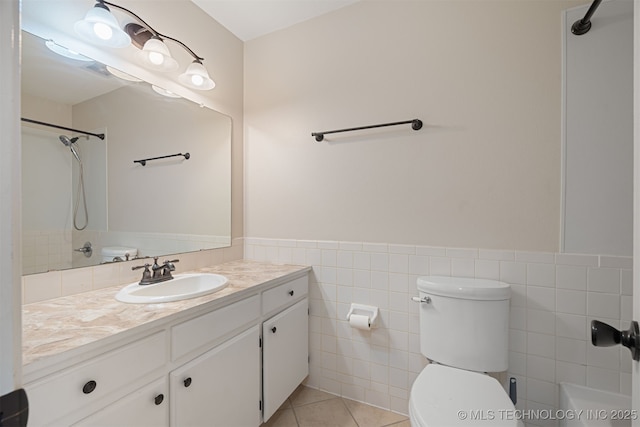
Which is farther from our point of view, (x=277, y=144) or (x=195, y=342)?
(x=277, y=144)

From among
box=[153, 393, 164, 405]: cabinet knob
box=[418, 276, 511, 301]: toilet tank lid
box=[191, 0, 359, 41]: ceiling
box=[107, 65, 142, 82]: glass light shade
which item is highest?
box=[191, 0, 359, 41]: ceiling

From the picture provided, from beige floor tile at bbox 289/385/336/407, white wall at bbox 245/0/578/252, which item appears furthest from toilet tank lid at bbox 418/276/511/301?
beige floor tile at bbox 289/385/336/407

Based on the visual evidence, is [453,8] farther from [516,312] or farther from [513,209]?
[516,312]

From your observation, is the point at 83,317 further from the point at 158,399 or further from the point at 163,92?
the point at 163,92

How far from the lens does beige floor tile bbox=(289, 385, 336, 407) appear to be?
182 cm

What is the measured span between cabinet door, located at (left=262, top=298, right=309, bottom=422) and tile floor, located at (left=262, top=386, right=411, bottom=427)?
133mm

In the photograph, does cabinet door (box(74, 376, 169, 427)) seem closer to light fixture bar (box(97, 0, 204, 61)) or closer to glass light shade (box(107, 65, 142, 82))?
glass light shade (box(107, 65, 142, 82))

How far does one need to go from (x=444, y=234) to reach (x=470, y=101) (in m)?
0.73

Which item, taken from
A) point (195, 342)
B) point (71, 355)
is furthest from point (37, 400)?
point (195, 342)

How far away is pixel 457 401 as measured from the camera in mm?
1101

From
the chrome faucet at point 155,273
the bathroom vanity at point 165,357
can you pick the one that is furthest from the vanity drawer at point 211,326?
the chrome faucet at point 155,273

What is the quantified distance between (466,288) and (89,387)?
4.85 ft

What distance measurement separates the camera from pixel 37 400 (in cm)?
71

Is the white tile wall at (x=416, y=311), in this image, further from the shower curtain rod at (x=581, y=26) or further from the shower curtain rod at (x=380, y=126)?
the shower curtain rod at (x=581, y=26)
